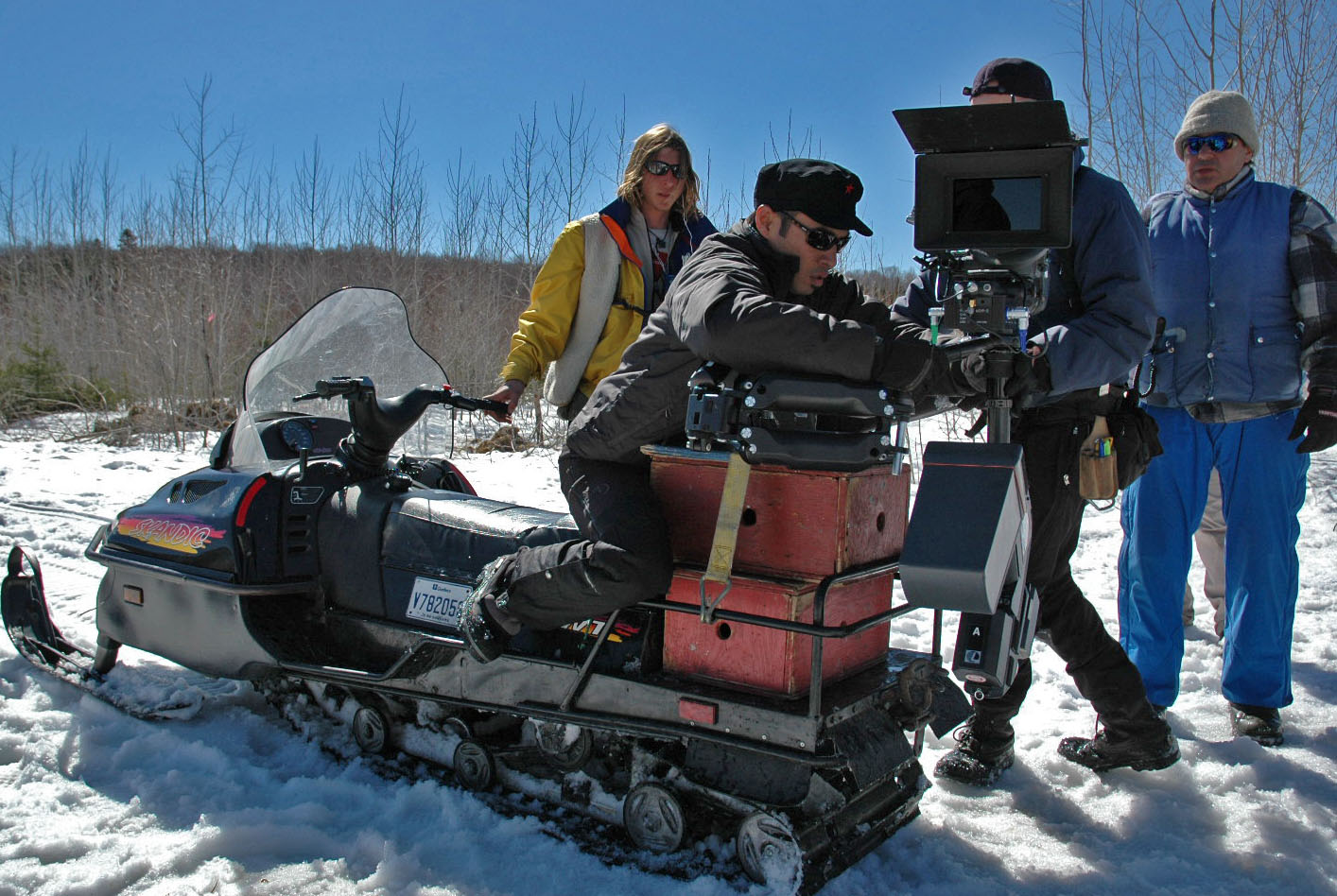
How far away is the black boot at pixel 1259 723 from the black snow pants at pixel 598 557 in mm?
2025

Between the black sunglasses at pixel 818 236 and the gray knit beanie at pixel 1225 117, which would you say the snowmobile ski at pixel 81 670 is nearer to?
the black sunglasses at pixel 818 236

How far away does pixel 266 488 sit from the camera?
3160mm

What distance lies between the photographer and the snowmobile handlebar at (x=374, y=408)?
3043 mm

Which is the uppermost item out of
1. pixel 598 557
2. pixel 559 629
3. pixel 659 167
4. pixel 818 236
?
pixel 659 167

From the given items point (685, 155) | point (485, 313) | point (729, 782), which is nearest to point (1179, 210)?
point (685, 155)

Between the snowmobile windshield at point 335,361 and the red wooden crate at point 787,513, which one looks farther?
the snowmobile windshield at point 335,361

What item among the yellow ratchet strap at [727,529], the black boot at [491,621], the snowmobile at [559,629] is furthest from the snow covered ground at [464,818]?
the yellow ratchet strap at [727,529]

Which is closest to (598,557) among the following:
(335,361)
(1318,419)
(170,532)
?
(335,361)

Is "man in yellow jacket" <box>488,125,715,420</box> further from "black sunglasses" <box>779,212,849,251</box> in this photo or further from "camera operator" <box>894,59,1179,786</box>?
"black sunglasses" <box>779,212,849,251</box>

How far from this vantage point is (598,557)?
2.30 metres

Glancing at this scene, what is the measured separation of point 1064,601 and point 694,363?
1336mm

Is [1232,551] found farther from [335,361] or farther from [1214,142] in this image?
[335,361]

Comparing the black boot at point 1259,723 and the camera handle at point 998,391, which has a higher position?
the camera handle at point 998,391

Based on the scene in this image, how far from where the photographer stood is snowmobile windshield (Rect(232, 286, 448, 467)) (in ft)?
11.3
